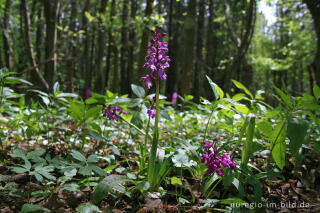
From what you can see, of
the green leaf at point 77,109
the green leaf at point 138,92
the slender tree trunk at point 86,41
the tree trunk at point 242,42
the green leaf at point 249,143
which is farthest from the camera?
the slender tree trunk at point 86,41

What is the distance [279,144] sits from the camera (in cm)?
150

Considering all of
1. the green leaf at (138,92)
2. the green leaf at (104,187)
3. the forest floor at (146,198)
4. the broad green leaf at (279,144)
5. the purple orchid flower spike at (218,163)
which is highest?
the green leaf at (138,92)

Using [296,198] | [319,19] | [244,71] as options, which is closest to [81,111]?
[296,198]

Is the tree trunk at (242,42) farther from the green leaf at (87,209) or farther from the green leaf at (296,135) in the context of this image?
the green leaf at (87,209)

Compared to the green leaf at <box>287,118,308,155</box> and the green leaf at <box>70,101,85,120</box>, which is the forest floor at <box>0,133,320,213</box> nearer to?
the green leaf at <box>287,118,308,155</box>

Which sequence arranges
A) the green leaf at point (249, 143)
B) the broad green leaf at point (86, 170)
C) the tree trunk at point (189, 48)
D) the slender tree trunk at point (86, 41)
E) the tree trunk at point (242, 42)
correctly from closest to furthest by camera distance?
the broad green leaf at point (86, 170) → the green leaf at point (249, 143) → the tree trunk at point (242, 42) → the tree trunk at point (189, 48) → the slender tree trunk at point (86, 41)

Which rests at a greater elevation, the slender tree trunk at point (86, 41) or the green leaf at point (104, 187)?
the slender tree trunk at point (86, 41)

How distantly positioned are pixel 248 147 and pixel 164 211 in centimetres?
74

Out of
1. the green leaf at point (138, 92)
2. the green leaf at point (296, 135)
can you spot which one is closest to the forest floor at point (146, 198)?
the green leaf at point (296, 135)

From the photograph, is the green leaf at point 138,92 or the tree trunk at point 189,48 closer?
the green leaf at point 138,92

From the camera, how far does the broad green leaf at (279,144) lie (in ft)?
4.87

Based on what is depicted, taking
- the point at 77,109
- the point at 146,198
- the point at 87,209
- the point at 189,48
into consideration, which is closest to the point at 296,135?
the point at 146,198

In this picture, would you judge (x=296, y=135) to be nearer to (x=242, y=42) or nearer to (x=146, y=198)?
(x=146, y=198)

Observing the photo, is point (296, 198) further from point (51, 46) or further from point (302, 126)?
point (51, 46)
